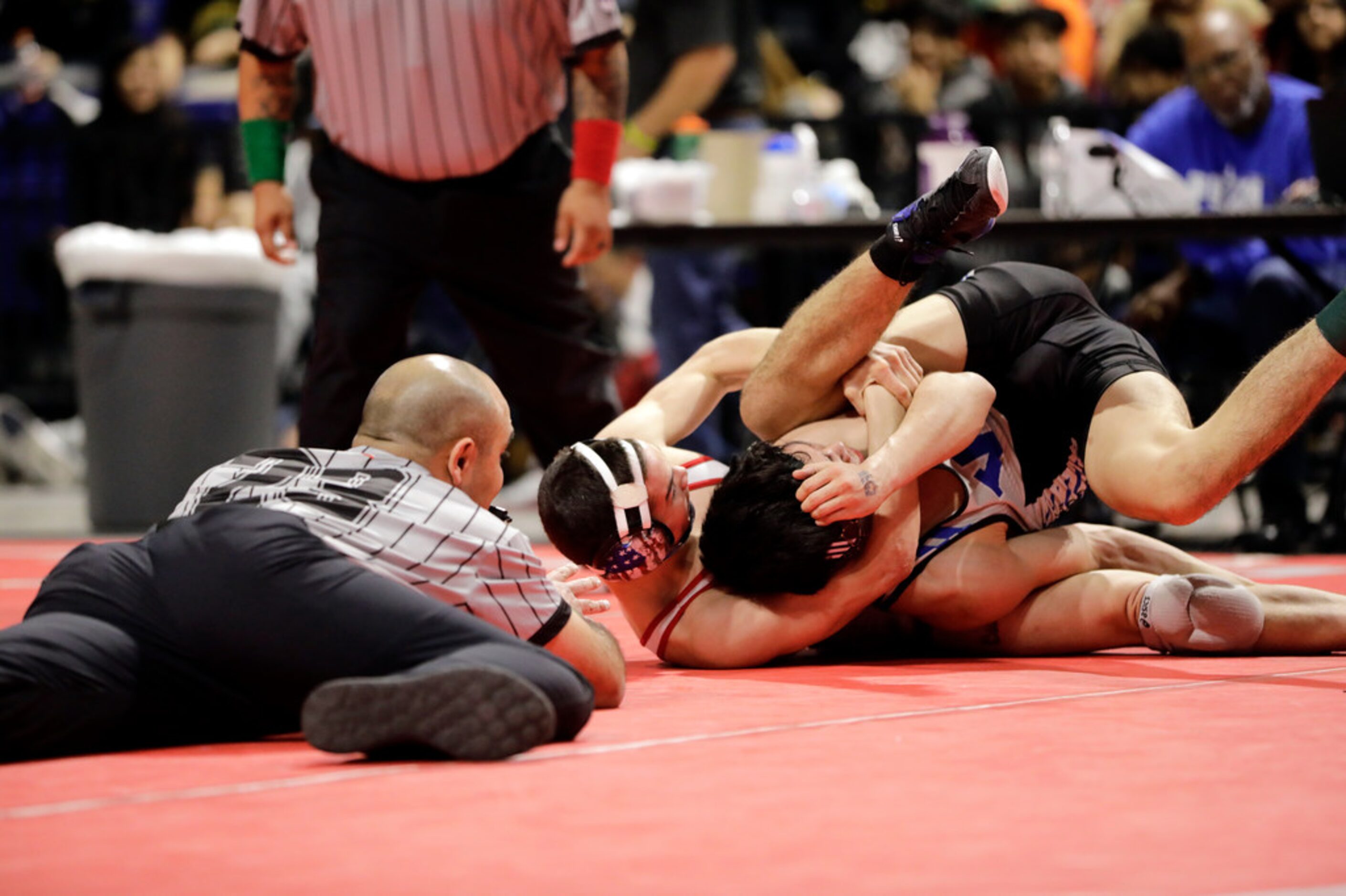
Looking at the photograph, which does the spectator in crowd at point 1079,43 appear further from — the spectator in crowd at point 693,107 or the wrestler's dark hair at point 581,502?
the wrestler's dark hair at point 581,502

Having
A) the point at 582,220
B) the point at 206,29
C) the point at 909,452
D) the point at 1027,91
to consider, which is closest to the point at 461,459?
the point at 909,452

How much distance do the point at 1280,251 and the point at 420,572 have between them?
3.78 meters

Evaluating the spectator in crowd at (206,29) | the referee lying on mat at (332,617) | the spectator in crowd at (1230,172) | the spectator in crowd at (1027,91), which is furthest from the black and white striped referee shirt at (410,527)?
the spectator in crowd at (206,29)

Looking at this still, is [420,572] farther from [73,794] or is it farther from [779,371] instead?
[779,371]

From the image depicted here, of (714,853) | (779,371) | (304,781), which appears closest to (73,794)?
(304,781)

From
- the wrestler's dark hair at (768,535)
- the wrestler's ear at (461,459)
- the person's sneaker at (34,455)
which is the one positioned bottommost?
the person's sneaker at (34,455)

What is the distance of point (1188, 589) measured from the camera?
3.13 metres

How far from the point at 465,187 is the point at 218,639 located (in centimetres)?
195

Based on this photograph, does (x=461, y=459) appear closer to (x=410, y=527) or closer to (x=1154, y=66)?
(x=410, y=527)

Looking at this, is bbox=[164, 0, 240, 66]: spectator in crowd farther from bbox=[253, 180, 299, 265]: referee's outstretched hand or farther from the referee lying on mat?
the referee lying on mat

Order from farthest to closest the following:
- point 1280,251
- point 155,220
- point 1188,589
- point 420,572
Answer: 1. point 155,220
2. point 1280,251
3. point 1188,589
4. point 420,572

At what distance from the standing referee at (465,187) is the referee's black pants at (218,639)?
163cm

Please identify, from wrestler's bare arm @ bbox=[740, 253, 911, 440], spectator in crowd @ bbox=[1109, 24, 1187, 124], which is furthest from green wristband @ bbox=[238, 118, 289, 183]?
spectator in crowd @ bbox=[1109, 24, 1187, 124]

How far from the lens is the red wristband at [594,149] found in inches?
156
